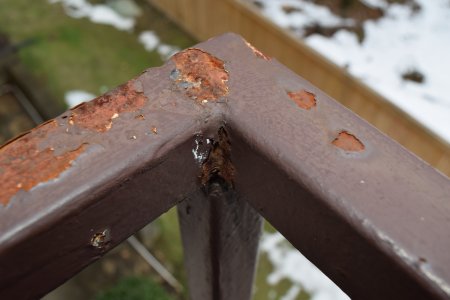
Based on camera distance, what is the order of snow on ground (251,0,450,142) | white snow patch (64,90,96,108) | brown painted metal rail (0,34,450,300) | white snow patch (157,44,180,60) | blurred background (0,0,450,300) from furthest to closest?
white snow patch (157,44,180,60)
white snow patch (64,90,96,108)
snow on ground (251,0,450,142)
blurred background (0,0,450,300)
brown painted metal rail (0,34,450,300)

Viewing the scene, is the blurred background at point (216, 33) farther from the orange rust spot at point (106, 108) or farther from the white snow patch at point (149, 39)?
the orange rust spot at point (106, 108)

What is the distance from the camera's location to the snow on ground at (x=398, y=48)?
13.9 feet

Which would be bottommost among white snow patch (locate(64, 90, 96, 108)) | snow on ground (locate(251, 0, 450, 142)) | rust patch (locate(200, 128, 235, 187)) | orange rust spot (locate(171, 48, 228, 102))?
rust patch (locate(200, 128, 235, 187))

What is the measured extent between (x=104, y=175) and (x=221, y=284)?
19.8 inches

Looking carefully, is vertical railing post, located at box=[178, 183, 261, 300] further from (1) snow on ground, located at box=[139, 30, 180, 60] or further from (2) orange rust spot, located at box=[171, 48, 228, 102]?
(1) snow on ground, located at box=[139, 30, 180, 60]

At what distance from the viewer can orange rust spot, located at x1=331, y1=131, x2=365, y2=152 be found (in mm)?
651

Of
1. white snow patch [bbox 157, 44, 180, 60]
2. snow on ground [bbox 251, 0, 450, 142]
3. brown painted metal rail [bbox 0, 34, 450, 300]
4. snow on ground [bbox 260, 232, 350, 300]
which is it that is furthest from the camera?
white snow patch [bbox 157, 44, 180, 60]

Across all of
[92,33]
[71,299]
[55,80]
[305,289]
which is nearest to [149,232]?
[71,299]

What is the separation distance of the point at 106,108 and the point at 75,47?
5170 millimetres

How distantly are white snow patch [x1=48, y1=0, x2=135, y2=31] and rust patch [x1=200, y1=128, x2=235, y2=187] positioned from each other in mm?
5340

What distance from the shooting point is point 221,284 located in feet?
3.28

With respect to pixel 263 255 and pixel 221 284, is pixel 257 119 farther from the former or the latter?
pixel 263 255

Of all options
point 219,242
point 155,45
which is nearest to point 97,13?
point 155,45

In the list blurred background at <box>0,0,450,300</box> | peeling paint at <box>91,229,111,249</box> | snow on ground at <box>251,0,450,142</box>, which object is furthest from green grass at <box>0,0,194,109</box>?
peeling paint at <box>91,229,111,249</box>
